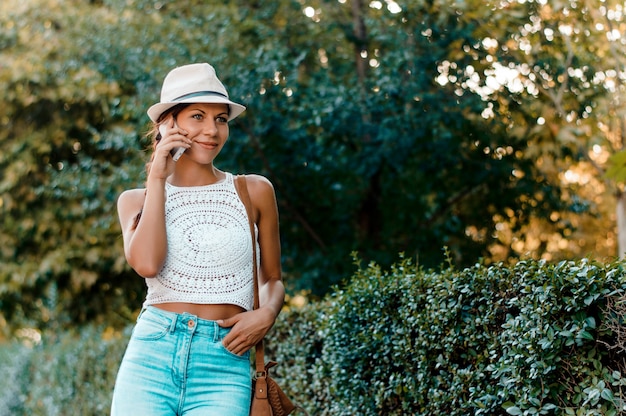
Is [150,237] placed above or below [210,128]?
below

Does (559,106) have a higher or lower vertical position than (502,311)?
lower

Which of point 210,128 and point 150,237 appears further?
point 210,128

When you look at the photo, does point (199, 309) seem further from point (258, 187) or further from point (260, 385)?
point (258, 187)

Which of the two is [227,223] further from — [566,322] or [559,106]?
[559,106]

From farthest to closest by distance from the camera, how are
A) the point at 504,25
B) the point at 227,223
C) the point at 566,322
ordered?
the point at 504,25 < the point at 227,223 < the point at 566,322

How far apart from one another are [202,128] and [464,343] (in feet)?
4.61

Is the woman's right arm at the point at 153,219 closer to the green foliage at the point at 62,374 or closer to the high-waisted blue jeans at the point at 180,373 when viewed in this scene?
the high-waisted blue jeans at the point at 180,373

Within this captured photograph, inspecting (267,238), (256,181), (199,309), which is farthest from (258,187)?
(199,309)

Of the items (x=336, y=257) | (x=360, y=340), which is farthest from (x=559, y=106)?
(x=360, y=340)

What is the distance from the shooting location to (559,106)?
338 inches

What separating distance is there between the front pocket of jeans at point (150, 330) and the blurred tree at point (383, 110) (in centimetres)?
481

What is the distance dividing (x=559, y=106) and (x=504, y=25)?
918mm

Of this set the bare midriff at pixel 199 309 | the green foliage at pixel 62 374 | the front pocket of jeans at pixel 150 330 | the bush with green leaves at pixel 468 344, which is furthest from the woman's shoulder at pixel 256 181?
the green foliage at pixel 62 374

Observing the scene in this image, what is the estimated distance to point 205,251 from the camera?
339 cm
